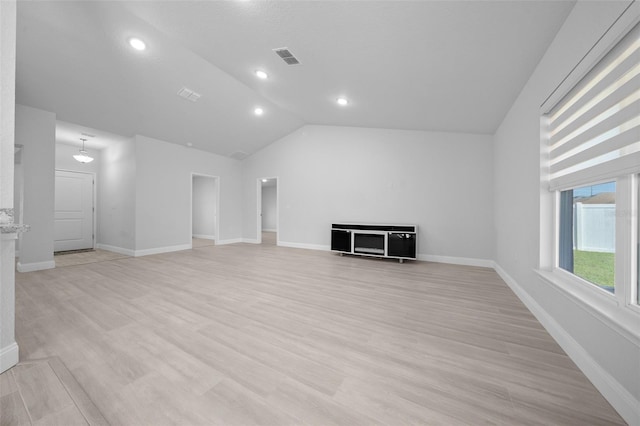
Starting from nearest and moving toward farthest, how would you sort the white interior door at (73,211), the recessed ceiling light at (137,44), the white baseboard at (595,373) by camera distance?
1. the white baseboard at (595,373)
2. the recessed ceiling light at (137,44)
3. the white interior door at (73,211)

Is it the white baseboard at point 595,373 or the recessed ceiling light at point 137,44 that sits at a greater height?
the recessed ceiling light at point 137,44

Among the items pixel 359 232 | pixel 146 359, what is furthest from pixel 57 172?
pixel 359 232

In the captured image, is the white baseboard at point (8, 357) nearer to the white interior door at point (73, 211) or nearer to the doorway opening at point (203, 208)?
the white interior door at point (73, 211)

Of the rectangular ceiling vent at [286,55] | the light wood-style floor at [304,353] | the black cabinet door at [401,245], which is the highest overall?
the rectangular ceiling vent at [286,55]

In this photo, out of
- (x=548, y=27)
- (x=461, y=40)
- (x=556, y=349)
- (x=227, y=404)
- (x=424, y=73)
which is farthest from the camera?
→ (x=424, y=73)

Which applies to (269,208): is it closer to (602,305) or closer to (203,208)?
(203,208)

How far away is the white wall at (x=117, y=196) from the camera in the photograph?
17.2 ft

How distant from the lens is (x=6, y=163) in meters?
1.45

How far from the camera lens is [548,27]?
1879 millimetres

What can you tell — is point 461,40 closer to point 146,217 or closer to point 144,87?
point 144,87

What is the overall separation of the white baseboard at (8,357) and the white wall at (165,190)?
Result: 412 centimetres

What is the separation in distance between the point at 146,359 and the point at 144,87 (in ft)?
13.9

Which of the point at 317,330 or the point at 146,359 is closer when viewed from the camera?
the point at 146,359

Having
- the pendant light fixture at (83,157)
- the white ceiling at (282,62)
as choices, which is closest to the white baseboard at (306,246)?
the white ceiling at (282,62)
